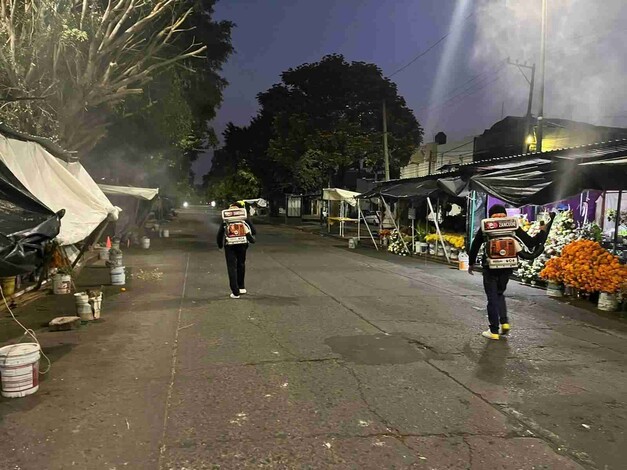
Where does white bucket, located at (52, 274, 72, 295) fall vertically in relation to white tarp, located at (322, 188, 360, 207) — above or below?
below

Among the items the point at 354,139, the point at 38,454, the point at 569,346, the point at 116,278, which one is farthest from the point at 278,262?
the point at 354,139

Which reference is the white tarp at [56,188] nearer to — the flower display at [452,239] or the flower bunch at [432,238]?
the flower display at [452,239]

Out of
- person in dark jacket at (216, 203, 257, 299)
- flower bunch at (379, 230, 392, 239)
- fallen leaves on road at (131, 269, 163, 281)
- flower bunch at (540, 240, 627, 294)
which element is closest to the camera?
flower bunch at (540, 240, 627, 294)

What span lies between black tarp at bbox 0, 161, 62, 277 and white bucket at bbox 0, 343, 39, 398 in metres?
0.73

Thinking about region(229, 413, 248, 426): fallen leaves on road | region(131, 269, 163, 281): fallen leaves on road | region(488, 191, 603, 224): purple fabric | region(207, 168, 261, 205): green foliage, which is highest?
region(207, 168, 261, 205): green foliage

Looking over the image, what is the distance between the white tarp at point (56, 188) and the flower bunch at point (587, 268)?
28.4 ft

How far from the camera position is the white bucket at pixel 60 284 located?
31.8ft

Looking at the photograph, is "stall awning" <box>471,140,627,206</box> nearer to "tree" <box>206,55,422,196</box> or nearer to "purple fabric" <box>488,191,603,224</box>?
"purple fabric" <box>488,191,603,224</box>

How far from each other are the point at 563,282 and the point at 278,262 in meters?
8.24

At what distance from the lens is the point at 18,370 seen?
4.45 m

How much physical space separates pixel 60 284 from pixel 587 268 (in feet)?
33.6

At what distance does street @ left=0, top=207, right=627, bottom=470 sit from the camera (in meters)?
3.60

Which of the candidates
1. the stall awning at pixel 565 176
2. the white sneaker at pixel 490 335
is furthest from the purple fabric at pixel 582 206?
the white sneaker at pixel 490 335

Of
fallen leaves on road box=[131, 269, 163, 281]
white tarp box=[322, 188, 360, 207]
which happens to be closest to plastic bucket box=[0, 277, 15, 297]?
fallen leaves on road box=[131, 269, 163, 281]
